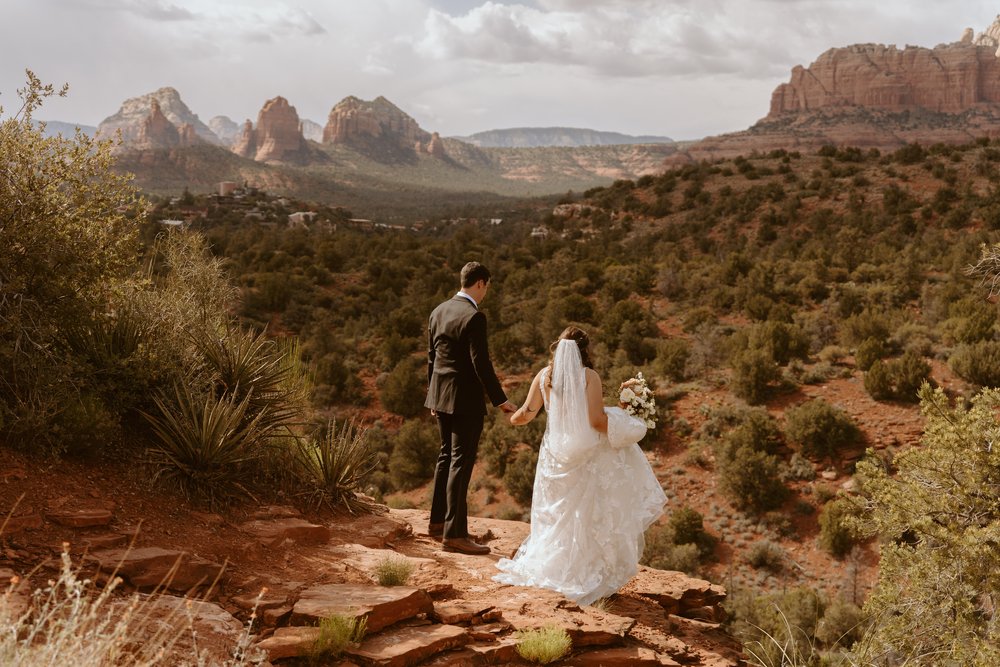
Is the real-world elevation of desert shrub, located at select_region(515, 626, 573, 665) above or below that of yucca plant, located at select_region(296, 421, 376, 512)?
below

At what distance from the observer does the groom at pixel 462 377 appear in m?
5.24

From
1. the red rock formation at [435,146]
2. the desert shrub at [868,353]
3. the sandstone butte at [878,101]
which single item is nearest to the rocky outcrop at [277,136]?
the red rock formation at [435,146]

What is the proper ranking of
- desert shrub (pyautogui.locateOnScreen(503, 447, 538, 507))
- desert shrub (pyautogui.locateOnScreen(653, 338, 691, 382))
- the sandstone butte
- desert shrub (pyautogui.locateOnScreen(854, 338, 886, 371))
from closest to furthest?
desert shrub (pyautogui.locateOnScreen(503, 447, 538, 507)) → desert shrub (pyautogui.locateOnScreen(854, 338, 886, 371)) → desert shrub (pyautogui.locateOnScreen(653, 338, 691, 382)) → the sandstone butte

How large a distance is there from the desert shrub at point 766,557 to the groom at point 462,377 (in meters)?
7.52

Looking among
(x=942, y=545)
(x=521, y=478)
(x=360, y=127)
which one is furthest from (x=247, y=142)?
(x=942, y=545)

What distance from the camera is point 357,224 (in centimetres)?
4381

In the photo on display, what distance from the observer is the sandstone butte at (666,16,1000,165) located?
89812mm

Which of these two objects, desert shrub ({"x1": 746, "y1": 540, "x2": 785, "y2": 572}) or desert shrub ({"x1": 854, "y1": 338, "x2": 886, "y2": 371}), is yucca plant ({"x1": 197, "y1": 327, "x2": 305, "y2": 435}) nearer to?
desert shrub ({"x1": 746, "y1": 540, "x2": 785, "y2": 572})

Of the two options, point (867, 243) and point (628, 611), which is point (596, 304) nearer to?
point (867, 243)

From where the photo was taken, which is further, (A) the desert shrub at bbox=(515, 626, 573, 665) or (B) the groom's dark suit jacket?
(B) the groom's dark suit jacket

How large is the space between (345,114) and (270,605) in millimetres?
146364

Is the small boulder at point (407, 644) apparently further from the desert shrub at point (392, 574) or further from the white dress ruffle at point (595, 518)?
the white dress ruffle at point (595, 518)

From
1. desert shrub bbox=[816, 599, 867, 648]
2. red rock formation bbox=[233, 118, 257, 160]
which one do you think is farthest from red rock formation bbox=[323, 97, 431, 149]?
desert shrub bbox=[816, 599, 867, 648]

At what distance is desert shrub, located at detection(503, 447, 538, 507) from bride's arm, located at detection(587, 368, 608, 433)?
952 cm
